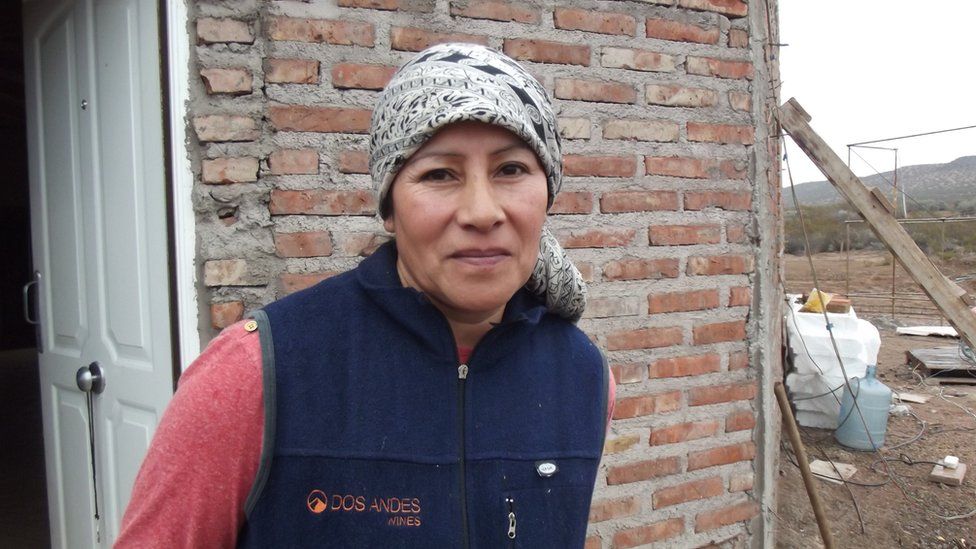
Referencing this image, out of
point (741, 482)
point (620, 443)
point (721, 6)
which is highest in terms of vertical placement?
point (721, 6)

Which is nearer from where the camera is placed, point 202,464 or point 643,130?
point 202,464

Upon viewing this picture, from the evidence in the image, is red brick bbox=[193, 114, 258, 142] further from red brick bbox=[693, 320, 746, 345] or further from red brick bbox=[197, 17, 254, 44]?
red brick bbox=[693, 320, 746, 345]

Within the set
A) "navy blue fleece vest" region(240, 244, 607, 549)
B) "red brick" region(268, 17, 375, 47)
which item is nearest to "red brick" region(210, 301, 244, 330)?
"red brick" region(268, 17, 375, 47)

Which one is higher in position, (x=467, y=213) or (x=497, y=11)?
(x=497, y=11)

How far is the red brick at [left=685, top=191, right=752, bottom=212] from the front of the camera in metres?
2.50

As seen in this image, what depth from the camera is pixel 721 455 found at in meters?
2.60

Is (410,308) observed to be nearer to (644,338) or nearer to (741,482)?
(644,338)

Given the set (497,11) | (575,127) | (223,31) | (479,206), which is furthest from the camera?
(575,127)

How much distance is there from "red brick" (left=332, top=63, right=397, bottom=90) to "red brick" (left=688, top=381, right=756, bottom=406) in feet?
5.41

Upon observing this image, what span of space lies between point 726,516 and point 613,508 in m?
0.57

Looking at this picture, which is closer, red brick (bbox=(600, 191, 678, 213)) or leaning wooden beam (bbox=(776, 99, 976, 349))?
red brick (bbox=(600, 191, 678, 213))

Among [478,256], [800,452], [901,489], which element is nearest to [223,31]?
[478,256]

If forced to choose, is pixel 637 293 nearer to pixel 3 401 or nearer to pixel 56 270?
pixel 56 270

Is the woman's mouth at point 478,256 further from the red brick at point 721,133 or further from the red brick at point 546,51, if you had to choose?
the red brick at point 721,133
